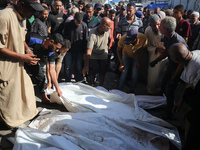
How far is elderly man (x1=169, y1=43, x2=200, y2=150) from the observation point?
5.69 feet

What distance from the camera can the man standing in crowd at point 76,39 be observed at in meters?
4.44

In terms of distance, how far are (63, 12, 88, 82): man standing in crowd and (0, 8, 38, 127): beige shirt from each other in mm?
1733

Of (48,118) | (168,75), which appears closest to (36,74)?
(48,118)

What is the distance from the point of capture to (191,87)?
87.6 inches

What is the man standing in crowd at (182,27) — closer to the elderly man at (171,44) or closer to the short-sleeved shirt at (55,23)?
the elderly man at (171,44)

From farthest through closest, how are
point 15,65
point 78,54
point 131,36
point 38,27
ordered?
point 78,54 → point 38,27 → point 131,36 → point 15,65

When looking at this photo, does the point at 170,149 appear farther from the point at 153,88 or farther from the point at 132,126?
the point at 153,88

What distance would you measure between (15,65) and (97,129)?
4.87ft

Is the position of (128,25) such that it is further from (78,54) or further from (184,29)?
(78,54)

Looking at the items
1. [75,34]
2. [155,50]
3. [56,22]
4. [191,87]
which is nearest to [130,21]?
[155,50]

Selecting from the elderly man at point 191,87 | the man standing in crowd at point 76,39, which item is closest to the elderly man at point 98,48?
the man standing in crowd at point 76,39

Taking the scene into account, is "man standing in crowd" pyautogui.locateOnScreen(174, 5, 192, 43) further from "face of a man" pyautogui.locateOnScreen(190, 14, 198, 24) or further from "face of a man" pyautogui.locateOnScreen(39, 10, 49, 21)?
"face of a man" pyautogui.locateOnScreen(39, 10, 49, 21)

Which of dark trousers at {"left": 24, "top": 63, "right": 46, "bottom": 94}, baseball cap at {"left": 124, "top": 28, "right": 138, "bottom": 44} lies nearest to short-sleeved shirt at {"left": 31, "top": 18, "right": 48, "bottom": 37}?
dark trousers at {"left": 24, "top": 63, "right": 46, "bottom": 94}

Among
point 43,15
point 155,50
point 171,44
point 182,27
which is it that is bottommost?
point 155,50
